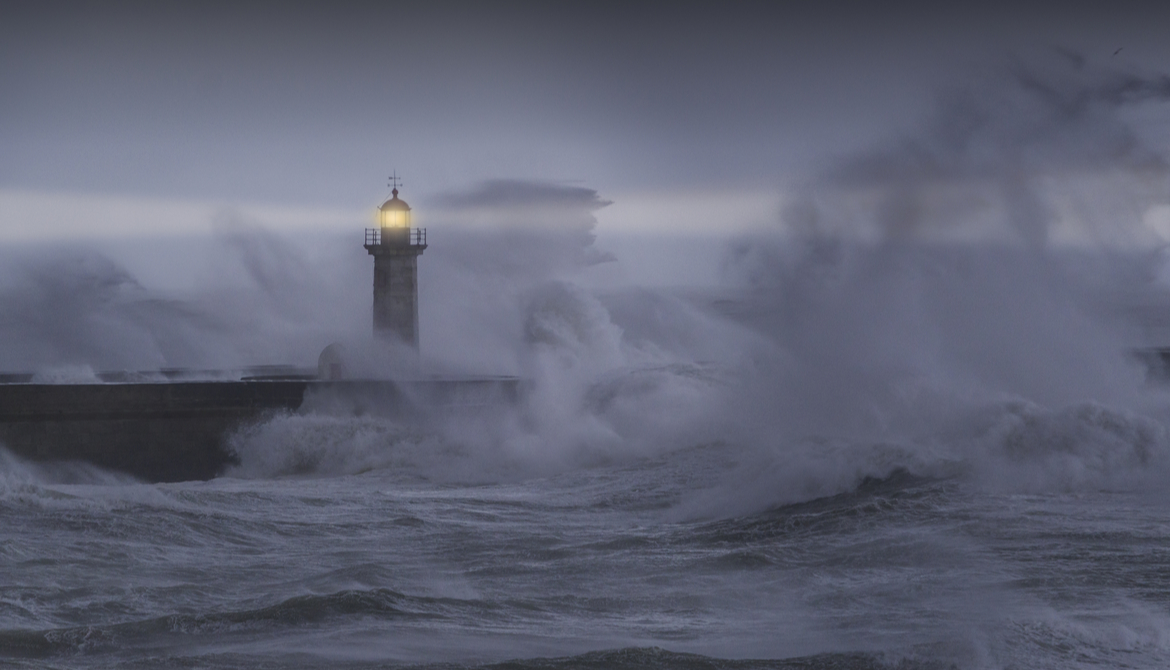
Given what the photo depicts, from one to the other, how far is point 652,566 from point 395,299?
1487 cm

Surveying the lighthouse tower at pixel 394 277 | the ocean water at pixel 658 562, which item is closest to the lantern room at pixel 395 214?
the lighthouse tower at pixel 394 277

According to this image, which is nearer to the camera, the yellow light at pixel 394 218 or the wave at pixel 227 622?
the wave at pixel 227 622

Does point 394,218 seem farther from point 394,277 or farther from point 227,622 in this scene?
point 227,622

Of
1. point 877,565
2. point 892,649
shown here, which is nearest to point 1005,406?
point 877,565

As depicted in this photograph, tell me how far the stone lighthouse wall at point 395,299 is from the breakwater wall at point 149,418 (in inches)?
130

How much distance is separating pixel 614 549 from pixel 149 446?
10.5m

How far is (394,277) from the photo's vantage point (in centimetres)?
2317

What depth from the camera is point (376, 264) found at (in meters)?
23.4

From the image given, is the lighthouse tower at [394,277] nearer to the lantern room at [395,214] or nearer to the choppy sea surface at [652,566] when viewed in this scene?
the lantern room at [395,214]

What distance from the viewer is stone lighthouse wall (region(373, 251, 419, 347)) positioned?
23.1 metres

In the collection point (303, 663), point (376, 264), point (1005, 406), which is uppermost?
point (376, 264)

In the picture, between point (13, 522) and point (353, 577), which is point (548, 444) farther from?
point (353, 577)

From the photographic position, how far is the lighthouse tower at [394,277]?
23125 millimetres

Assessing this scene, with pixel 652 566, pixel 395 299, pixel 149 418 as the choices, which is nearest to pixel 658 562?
pixel 652 566
